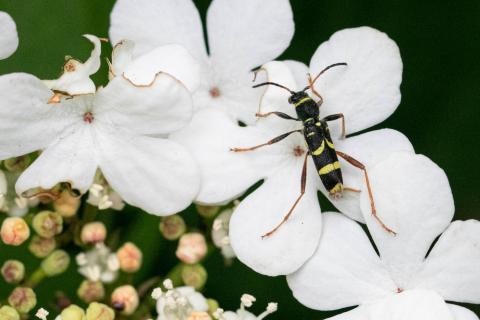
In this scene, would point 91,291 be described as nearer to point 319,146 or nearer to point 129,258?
point 129,258

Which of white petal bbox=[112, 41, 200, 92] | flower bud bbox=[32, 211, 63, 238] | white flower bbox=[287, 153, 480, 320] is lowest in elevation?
flower bud bbox=[32, 211, 63, 238]

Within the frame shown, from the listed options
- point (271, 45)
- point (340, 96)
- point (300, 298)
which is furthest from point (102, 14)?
point (300, 298)

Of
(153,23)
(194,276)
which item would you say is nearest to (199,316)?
(194,276)

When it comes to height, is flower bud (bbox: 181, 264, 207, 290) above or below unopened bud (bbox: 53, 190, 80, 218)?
below

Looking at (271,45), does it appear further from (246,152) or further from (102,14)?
(102,14)

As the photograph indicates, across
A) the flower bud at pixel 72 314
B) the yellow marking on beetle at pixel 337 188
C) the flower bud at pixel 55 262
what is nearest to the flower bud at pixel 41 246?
the flower bud at pixel 55 262

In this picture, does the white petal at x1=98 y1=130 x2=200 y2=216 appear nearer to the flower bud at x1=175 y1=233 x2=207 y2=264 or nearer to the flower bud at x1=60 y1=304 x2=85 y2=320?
the flower bud at x1=175 y1=233 x2=207 y2=264

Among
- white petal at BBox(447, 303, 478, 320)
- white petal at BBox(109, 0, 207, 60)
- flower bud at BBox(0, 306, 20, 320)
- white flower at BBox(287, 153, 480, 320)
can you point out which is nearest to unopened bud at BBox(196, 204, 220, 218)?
white flower at BBox(287, 153, 480, 320)
